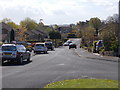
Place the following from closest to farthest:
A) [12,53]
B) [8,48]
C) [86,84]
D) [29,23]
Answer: [86,84] < [12,53] < [8,48] < [29,23]

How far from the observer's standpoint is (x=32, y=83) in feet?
39.6

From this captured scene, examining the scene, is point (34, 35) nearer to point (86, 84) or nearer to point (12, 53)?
point (12, 53)

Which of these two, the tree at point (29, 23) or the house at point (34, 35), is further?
the tree at point (29, 23)

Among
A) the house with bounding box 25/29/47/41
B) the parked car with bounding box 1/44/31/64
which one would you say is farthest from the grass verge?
the house with bounding box 25/29/47/41

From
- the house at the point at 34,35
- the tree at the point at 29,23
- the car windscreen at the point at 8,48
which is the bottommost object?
the car windscreen at the point at 8,48

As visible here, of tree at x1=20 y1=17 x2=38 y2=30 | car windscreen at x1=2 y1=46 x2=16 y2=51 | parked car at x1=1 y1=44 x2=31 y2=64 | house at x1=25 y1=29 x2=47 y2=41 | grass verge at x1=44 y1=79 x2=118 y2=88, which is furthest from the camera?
tree at x1=20 y1=17 x2=38 y2=30

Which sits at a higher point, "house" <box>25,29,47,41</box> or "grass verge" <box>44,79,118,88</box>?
"house" <box>25,29,47,41</box>

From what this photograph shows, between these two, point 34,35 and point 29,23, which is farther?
point 29,23

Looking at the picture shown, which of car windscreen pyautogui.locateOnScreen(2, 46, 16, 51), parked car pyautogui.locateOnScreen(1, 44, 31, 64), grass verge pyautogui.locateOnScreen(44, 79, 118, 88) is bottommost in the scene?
grass verge pyautogui.locateOnScreen(44, 79, 118, 88)

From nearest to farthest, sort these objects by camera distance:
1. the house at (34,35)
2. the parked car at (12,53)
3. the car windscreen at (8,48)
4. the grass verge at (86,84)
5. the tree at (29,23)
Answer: the grass verge at (86,84) < the parked car at (12,53) < the car windscreen at (8,48) < the house at (34,35) < the tree at (29,23)

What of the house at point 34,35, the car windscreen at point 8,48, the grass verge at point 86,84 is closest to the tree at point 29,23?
the house at point 34,35

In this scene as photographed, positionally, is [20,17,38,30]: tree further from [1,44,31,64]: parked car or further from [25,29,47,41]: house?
[1,44,31,64]: parked car

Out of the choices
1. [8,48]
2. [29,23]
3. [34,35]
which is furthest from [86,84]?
[29,23]

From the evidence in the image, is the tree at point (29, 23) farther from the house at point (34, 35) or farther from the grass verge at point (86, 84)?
the grass verge at point (86, 84)
